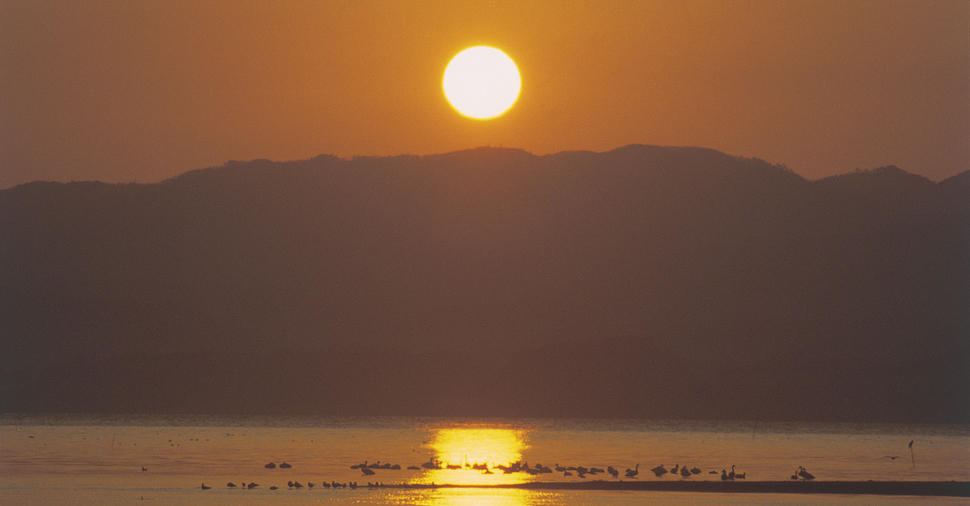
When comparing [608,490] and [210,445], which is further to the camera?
[210,445]

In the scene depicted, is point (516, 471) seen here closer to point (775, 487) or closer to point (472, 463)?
point (472, 463)

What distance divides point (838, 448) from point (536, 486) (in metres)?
76.0

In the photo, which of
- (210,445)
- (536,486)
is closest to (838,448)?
(210,445)

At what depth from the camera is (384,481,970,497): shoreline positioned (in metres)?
70.5

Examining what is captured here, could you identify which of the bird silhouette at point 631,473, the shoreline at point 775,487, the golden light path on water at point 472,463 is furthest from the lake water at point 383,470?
the shoreline at point 775,487

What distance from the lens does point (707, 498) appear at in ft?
217

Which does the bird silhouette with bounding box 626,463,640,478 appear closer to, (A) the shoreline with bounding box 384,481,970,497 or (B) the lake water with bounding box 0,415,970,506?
(B) the lake water with bounding box 0,415,970,506

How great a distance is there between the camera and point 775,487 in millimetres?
72438

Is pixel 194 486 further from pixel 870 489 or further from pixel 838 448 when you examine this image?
pixel 838 448

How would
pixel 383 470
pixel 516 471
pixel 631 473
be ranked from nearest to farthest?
pixel 631 473, pixel 516 471, pixel 383 470

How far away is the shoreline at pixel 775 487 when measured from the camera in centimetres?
7050

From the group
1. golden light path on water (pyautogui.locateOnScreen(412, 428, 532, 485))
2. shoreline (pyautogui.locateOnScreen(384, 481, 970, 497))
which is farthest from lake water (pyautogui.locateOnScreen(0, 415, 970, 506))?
shoreline (pyautogui.locateOnScreen(384, 481, 970, 497))

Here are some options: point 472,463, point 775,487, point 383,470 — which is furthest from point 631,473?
point 472,463

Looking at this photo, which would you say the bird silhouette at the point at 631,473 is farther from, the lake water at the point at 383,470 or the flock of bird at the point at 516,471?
the lake water at the point at 383,470
